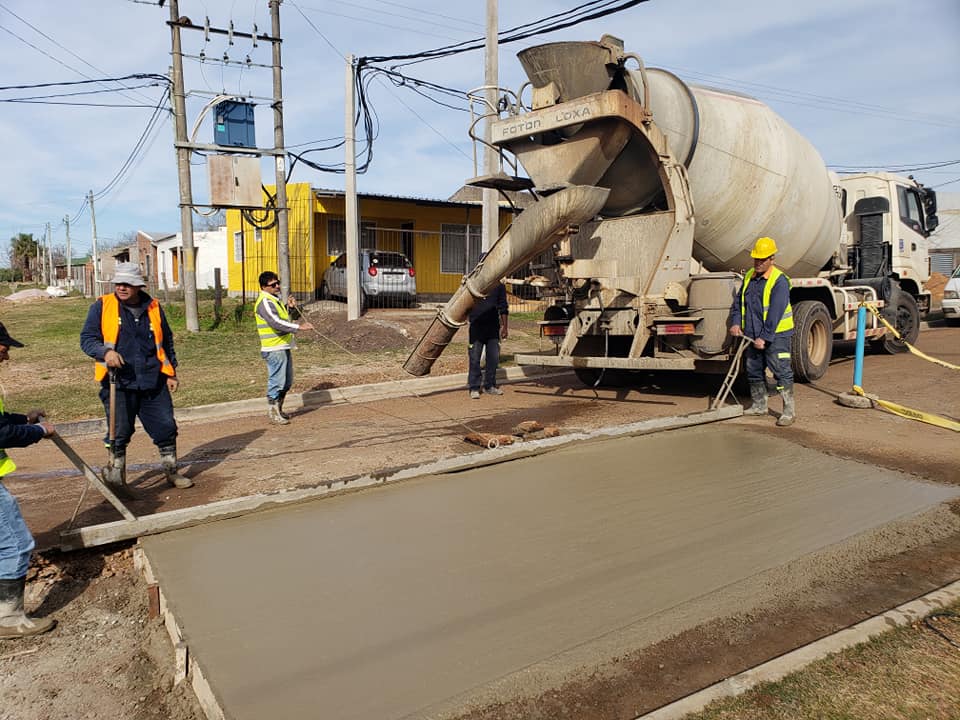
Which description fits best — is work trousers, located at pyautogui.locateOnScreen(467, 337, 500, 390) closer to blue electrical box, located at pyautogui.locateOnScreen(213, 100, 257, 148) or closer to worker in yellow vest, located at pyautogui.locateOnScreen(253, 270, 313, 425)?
worker in yellow vest, located at pyautogui.locateOnScreen(253, 270, 313, 425)

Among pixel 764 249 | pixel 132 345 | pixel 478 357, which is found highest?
pixel 764 249

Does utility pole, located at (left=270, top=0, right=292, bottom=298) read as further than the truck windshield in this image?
No

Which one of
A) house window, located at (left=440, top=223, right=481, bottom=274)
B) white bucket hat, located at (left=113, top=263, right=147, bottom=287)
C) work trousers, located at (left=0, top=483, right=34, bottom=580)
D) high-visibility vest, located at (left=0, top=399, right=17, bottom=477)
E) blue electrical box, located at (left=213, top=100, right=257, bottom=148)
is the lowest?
work trousers, located at (left=0, top=483, right=34, bottom=580)

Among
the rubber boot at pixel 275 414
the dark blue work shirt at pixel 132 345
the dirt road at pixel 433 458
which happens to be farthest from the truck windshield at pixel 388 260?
the dark blue work shirt at pixel 132 345

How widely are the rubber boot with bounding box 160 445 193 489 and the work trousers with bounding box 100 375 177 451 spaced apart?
1.8 inches

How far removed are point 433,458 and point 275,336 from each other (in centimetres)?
250

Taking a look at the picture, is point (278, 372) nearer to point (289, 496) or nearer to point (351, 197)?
point (289, 496)

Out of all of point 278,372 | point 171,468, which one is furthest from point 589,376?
point 171,468

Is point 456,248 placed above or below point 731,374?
above

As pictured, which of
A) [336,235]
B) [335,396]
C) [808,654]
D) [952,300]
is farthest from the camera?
[336,235]

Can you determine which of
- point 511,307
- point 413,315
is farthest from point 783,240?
point 511,307

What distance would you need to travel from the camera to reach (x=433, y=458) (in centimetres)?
566

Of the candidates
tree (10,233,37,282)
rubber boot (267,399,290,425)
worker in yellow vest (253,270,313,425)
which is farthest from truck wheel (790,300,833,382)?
tree (10,233,37,282)

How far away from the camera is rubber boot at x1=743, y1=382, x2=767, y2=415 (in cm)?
695
